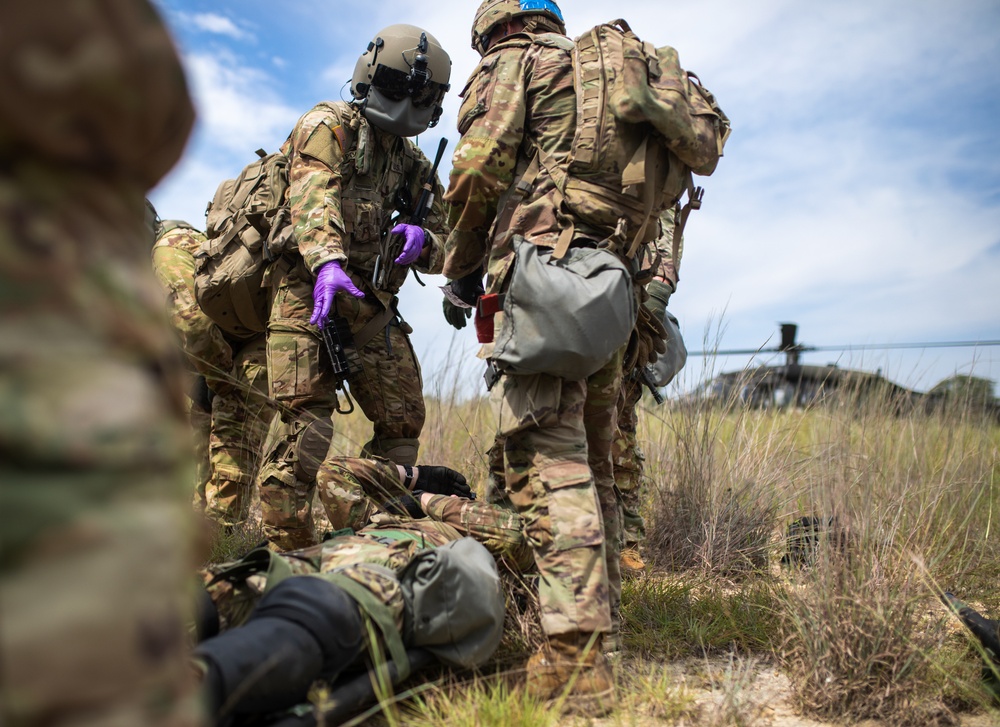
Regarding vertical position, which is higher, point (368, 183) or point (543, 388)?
point (368, 183)

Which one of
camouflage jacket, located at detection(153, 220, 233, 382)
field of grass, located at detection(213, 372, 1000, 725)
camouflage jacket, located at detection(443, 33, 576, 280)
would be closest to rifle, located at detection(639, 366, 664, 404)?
field of grass, located at detection(213, 372, 1000, 725)

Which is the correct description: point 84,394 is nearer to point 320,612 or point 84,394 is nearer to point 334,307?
point 320,612

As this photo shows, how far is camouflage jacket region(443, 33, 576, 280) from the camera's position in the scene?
258 cm

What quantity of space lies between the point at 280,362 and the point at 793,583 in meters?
2.42

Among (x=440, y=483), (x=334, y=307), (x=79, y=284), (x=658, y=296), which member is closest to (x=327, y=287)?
(x=334, y=307)

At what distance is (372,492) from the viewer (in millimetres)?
3020

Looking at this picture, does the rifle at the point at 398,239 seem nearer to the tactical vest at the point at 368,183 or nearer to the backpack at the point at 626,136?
the tactical vest at the point at 368,183

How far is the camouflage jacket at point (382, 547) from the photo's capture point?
2.02 m

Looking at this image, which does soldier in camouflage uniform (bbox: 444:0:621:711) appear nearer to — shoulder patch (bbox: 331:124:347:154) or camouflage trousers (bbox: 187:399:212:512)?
shoulder patch (bbox: 331:124:347:154)

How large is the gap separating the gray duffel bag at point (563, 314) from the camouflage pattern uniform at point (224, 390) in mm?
2224

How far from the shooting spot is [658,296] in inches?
163

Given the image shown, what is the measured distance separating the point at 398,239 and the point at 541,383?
1.72 meters

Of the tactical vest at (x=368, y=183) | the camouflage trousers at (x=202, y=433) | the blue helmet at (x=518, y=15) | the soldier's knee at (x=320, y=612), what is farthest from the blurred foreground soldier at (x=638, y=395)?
the camouflage trousers at (x=202, y=433)

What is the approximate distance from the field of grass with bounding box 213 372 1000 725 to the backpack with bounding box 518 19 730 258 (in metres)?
1.21
